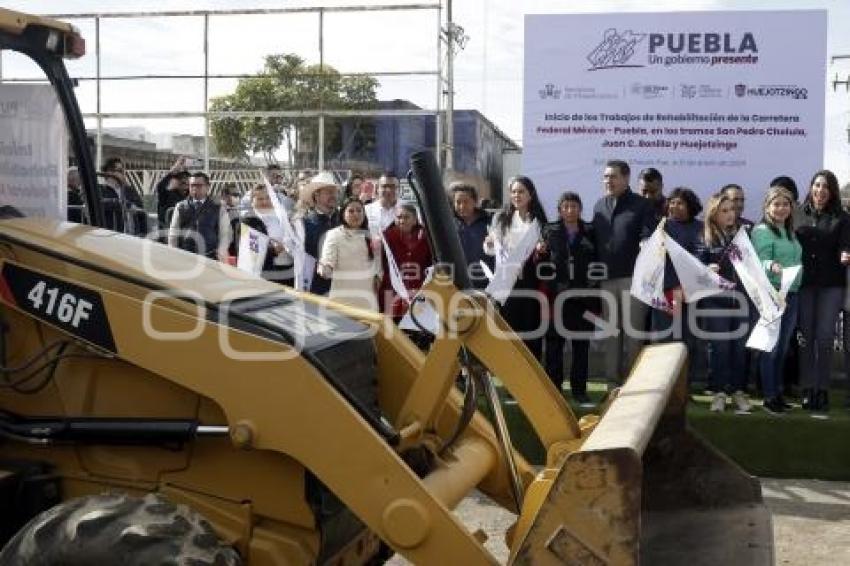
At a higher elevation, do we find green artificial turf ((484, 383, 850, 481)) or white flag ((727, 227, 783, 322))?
white flag ((727, 227, 783, 322))

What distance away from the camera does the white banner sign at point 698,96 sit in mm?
8773

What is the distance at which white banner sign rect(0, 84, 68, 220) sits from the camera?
4.05m

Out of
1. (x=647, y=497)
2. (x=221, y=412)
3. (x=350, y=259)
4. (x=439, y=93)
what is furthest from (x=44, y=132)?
(x=439, y=93)

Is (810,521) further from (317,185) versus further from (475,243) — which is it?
(317,185)

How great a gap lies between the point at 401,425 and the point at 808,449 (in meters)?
4.17

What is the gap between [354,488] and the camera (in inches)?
124

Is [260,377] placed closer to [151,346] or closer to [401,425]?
[151,346]

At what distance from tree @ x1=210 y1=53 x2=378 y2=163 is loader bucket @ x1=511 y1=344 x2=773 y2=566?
823 cm

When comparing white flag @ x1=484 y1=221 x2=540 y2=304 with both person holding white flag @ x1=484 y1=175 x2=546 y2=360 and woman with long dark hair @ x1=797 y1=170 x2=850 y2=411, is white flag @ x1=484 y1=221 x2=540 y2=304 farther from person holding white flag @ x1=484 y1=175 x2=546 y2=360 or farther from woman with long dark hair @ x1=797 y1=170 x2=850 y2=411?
woman with long dark hair @ x1=797 y1=170 x2=850 y2=411

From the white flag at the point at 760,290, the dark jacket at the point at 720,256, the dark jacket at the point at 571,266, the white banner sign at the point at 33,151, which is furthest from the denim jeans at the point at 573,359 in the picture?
the white banner sign at the point at 33,151

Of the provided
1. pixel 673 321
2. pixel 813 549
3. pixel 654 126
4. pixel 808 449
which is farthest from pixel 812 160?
pixel 813 549

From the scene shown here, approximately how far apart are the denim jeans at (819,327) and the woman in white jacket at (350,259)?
10.4 feet

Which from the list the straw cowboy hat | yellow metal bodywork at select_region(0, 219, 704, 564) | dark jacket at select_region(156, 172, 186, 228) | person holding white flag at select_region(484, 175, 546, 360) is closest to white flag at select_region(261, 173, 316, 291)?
the straw cowboy hat

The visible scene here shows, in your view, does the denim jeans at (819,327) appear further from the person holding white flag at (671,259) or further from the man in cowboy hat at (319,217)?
the man in cowboy hat at (319,217)
